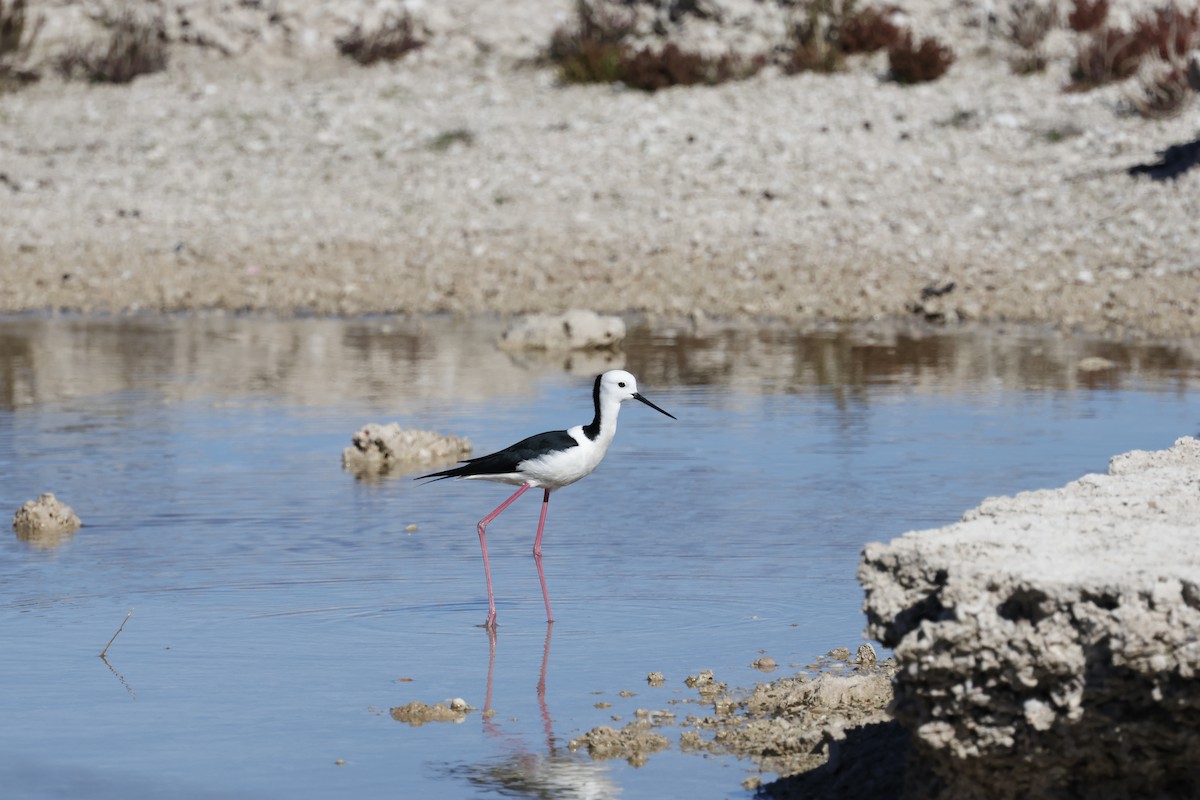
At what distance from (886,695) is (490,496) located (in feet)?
13.8

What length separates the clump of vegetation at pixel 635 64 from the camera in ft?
79.0

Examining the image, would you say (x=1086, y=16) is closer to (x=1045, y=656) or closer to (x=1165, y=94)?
(x=1165, y=94)

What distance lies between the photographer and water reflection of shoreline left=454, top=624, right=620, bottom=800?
16.3ft

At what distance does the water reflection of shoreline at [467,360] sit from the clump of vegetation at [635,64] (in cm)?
772

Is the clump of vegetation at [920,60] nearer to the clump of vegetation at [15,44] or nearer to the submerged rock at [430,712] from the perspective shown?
the clump of vegetation at [15,44]

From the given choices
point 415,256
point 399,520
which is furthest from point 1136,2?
point 399,520

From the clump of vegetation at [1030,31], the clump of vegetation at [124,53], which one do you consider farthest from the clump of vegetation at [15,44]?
the clump of vegetation at [1030,31]

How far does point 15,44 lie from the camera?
27719mm

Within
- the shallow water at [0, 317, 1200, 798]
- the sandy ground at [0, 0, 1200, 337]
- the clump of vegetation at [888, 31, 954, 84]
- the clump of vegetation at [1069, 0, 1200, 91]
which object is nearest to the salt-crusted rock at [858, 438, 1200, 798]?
the shallow water at [0, 317, 1200, 798]

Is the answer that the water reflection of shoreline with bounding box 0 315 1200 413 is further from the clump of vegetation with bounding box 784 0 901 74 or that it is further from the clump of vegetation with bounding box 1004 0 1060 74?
the clump of vegetation with bounding box 784 0 901 74

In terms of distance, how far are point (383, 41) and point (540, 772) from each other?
22681 mm

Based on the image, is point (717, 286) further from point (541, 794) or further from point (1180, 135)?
point (541, 794)

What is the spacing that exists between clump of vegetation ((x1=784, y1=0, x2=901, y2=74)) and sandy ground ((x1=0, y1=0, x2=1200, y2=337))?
0.31 metres

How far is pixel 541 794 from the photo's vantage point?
494 cm
